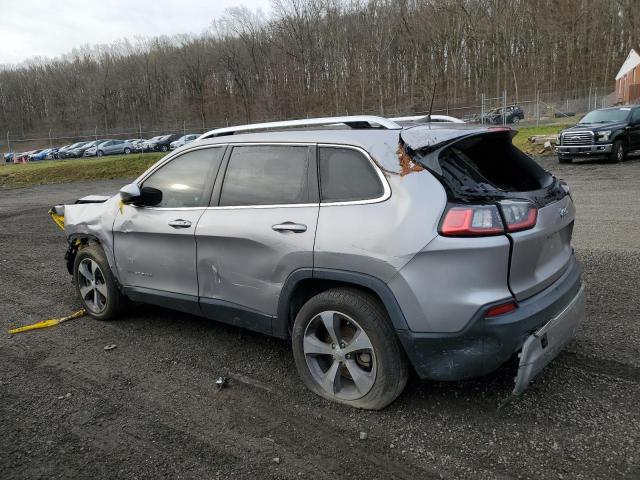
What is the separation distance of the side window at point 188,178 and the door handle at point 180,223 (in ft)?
0.47

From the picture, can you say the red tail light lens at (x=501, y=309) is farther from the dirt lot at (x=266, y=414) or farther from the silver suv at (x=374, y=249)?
the dirt lot at (x=266, y=414)

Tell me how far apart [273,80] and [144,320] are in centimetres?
7295

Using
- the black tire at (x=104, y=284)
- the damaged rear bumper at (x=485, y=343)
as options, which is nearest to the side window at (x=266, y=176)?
the damaged rear bumper at (x=485, y=343)

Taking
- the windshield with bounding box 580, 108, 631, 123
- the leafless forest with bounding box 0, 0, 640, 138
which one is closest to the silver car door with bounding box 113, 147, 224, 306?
the windshield with bounding box 580, 108, 631, 123

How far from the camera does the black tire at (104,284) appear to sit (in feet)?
15.3

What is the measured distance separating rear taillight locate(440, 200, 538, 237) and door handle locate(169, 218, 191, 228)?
6.59 feet

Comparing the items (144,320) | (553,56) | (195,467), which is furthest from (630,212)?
(553,56)

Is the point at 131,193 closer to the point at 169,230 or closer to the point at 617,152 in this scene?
the point at 169,230

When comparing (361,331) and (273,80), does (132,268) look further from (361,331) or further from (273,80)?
(273,80)

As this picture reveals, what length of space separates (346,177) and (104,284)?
2.84 metres

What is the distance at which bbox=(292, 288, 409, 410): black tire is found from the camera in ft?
9.57

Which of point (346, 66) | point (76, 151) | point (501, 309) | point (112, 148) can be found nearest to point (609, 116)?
point (501, 309)

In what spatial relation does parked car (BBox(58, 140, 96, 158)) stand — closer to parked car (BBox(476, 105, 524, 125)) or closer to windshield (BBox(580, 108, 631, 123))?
parked car (BBox(476, 105, 524, 125))

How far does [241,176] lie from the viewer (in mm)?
3709
